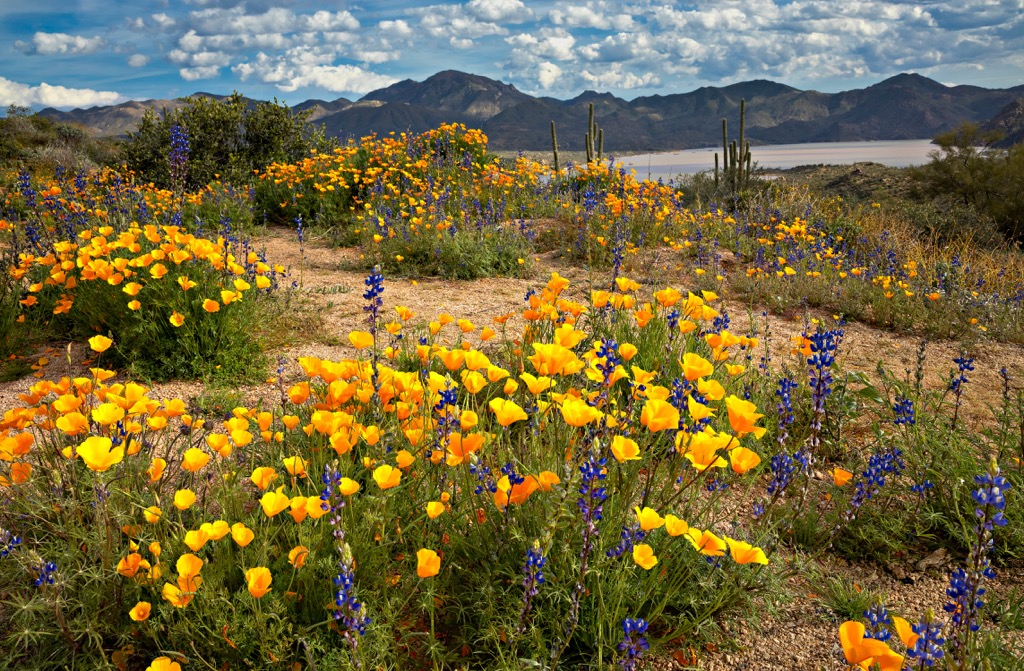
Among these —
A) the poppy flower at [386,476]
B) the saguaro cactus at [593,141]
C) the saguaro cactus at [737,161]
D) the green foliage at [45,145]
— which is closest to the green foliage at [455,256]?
the poppy flower at [386,476]

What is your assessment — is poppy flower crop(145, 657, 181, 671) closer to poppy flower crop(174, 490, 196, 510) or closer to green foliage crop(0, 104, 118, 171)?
poppy flower crop(174, 490, 196, 510)

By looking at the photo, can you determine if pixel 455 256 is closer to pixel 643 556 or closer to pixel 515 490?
pixel 515 490

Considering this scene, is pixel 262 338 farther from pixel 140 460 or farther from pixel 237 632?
pixel 237 632

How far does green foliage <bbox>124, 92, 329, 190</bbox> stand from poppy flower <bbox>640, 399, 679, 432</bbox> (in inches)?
517

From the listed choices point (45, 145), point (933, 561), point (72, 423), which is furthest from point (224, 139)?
point (45, 145)

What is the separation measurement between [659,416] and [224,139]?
48.9 ft

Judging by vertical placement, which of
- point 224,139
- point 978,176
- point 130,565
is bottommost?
point 130,565

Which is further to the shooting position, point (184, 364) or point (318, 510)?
point (184, 364)

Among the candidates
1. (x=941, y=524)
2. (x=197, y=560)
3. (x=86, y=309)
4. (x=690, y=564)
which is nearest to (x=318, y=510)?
(x=197, y=560)

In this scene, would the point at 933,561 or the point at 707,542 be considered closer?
the point at 707,542

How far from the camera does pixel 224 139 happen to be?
1391cm

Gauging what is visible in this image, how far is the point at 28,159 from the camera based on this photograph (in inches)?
812

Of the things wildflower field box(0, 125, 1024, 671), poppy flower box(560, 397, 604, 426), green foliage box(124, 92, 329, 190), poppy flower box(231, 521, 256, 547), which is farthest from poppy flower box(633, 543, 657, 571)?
green foliage box(124, 92, 329, 190)

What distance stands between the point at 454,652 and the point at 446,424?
684 mm
